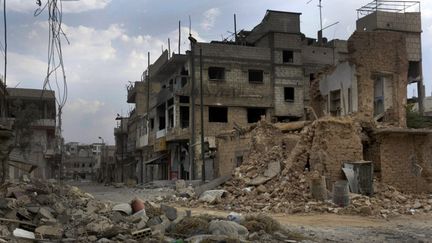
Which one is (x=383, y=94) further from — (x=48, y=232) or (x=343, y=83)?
(x=48, y=232)

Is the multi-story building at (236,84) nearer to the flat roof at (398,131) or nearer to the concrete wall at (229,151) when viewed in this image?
the concrete wall at (229,151)

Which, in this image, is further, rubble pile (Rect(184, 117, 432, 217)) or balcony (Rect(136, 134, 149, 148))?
balcony (Rect(136, 134, 149, 148))

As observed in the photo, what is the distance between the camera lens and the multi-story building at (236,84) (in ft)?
132

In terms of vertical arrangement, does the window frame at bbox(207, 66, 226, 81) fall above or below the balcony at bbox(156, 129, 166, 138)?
above

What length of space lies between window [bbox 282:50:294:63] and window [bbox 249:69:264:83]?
7.86 ft

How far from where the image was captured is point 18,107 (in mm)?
37406

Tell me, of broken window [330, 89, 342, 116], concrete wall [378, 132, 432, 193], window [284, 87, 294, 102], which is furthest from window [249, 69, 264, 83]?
concrete wall [378, 132, 432, 193]

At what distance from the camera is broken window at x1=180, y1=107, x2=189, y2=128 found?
4109cm

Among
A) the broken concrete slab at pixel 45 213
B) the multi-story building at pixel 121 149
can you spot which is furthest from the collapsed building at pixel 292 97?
the broken concrete slab at pixel 45 213

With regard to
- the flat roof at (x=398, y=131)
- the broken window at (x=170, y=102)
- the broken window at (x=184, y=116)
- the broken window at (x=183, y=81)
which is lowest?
the flat roof at (x=398, y=131)

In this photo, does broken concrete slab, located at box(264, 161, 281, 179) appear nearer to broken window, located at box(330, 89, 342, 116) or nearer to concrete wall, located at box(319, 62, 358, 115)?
concrete wall, located at box(319, 62, 358, 115)

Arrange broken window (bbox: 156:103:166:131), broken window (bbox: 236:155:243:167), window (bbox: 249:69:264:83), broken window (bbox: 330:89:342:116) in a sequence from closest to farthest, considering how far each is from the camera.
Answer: broken window (bbox: 236:155:243:167), broken window (bbox: 330:89:342:116), window (bbox: 249:69:264:83), broken window (bbox: 156:103:166:131)

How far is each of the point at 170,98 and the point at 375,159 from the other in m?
23.9

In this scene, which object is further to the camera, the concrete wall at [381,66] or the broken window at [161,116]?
the broken window at [161,116]
